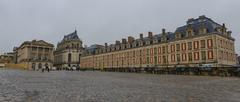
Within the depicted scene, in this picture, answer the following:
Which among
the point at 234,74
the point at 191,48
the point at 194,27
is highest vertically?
the point at 194,27

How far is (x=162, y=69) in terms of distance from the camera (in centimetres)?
5497

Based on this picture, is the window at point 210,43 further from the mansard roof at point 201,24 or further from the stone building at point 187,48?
the mansard roof at point 201,24

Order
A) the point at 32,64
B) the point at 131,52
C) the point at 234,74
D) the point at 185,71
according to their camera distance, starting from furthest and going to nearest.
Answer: the point at 32,64 < the point at 131,52 < the point at 185,71 < the point at 234,74

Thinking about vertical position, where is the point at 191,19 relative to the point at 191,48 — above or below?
above

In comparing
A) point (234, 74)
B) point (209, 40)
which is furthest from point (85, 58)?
point (234, 74)

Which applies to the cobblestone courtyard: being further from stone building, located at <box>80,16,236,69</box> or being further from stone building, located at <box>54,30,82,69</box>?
stone building, located at <box>54,30,82,69</box>

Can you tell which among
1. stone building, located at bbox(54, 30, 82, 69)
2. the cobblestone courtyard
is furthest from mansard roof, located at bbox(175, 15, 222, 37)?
stone building, located at bbox(54, 30, 82, 69)

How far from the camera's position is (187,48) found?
67062 millimetres

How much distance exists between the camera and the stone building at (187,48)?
6144 centimetres

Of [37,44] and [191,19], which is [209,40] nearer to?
[191,19]

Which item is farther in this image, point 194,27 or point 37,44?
point 37,44

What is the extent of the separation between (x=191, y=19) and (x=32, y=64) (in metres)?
89.6

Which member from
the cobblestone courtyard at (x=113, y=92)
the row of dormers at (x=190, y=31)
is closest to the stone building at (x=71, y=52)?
the row of dormers at (x=190, y=31)

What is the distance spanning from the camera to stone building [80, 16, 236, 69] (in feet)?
202
